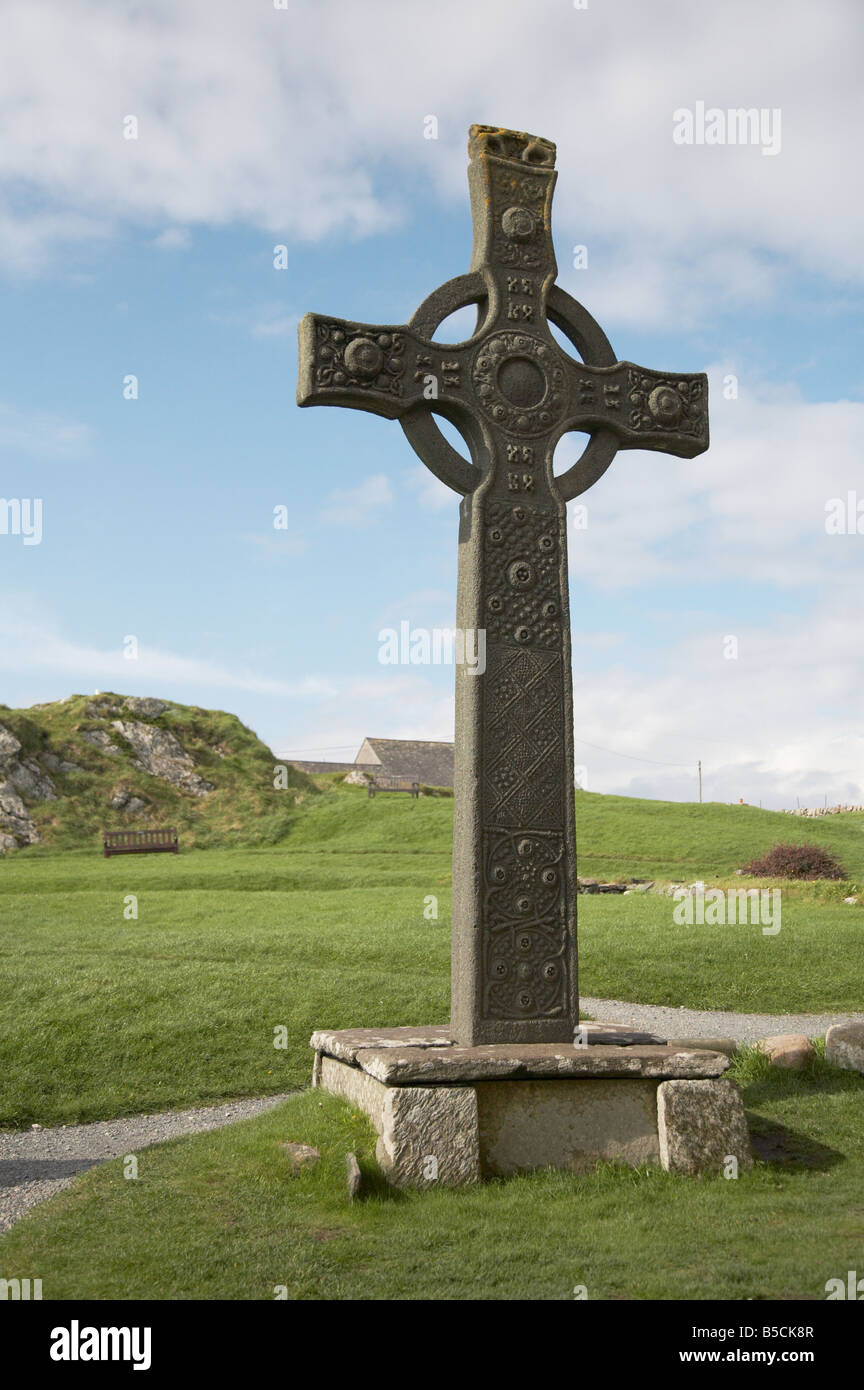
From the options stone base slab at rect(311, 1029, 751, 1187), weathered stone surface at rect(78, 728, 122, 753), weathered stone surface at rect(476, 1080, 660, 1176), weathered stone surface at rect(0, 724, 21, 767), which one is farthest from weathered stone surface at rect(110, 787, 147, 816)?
weathered stone surface at rect(476, 1080, 660, 1176)

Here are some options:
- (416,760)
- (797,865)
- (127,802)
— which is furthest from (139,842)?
(416,760)

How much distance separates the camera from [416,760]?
211ft

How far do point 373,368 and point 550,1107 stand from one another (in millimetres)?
4652

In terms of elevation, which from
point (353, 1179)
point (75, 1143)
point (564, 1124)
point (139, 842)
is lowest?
point (75, 1143)

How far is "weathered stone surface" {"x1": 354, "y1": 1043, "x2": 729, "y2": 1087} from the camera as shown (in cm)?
587

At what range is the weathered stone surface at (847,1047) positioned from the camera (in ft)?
28.3

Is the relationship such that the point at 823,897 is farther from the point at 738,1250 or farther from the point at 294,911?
the point at 738,1250

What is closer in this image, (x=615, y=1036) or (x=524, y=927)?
(x=524, y=927)

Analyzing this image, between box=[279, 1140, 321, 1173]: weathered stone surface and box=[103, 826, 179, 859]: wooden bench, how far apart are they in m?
30.5

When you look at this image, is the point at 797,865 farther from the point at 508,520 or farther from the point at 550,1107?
the point at 550,1107

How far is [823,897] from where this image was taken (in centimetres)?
2366
